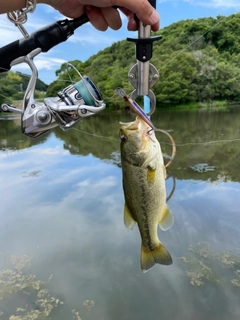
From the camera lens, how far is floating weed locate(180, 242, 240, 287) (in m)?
3.20

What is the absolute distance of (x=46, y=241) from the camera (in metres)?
4.07

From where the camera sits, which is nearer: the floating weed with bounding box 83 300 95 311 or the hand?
the hand

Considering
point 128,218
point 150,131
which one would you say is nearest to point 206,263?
point 128,218

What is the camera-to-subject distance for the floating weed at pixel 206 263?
3.20 m

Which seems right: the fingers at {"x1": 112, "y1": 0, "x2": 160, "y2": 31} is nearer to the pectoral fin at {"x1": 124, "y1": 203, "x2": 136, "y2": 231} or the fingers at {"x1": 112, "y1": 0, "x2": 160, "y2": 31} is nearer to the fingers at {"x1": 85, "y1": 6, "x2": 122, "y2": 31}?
the fingers at {"x1": 85, "y1": 6, "x2": 122, "y2": 31}

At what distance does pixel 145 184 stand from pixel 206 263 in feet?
8.35

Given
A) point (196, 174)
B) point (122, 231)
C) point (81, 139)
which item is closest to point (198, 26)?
point (81, 139)

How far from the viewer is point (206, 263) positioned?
11.3ft

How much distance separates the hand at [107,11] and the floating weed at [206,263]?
2.75 metres

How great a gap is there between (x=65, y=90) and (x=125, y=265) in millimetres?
2563

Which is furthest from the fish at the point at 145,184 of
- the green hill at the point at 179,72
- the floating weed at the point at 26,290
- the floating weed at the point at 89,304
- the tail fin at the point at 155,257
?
the green hill at the point at 179,72

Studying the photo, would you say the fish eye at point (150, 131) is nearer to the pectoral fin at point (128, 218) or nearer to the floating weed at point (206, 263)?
the pectoral fin at point (128, 218)

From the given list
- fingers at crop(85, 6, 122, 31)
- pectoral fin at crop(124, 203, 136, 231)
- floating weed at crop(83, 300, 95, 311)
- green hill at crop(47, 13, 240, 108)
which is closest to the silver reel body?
fingers at crop(85, 6, 122, 31)

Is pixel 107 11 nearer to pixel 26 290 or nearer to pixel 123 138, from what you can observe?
pixel 123 138
